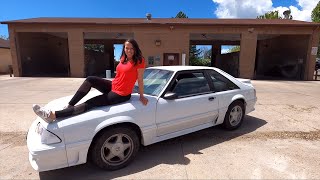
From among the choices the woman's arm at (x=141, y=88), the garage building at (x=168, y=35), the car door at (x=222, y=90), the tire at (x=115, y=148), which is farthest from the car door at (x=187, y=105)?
the garage building at (x=168, y=35)

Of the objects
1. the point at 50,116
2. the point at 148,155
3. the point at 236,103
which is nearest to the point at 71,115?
the point at 50,116

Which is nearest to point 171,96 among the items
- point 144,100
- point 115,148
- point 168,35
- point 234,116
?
point 144,100

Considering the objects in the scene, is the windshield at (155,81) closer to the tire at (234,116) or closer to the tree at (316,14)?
the tire at (234,116)

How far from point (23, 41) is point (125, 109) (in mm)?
19905

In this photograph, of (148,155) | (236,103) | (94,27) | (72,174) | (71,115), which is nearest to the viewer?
(71,115)

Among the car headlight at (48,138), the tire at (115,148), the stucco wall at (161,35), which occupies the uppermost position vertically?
the stucco wall at (161,35)

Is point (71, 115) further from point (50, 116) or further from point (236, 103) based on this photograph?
point (236, 103)

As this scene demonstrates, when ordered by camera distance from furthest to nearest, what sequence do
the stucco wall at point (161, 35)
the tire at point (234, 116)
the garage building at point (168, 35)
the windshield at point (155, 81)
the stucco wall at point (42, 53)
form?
the stucco wall at point (42, 53) < the stucco wall at point (161, 35) < the garage building at point (168, 35) < the tire at point (234, 116) < the windshield at point (155, 81)

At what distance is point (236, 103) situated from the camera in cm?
477

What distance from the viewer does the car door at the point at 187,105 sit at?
3.57 meters

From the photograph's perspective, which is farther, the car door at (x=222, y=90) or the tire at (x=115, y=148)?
the car door at (x=222, y=90)

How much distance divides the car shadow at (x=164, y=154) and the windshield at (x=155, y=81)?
3.32ft

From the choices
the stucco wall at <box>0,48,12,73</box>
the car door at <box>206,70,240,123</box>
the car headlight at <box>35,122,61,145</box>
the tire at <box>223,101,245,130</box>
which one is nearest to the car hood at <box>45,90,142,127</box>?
the car headlight at <box>35,122,61,145</box>

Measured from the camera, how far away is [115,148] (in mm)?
3180
